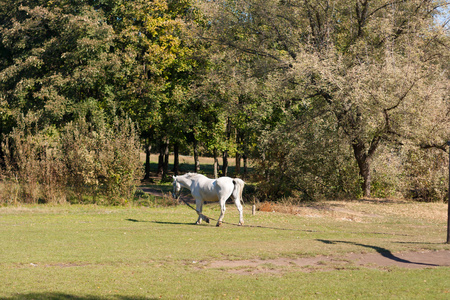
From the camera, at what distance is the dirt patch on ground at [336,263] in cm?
1240

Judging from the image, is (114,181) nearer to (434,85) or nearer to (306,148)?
(306,148)

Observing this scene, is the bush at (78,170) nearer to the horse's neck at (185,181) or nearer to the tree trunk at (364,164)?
the horse's neck at (185,181)

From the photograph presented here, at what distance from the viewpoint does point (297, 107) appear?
35.6 meters

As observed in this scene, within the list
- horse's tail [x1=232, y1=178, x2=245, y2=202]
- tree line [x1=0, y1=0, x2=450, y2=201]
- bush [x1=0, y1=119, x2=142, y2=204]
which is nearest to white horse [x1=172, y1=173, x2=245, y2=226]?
horse's tail [x1=232, y1=178, x2=245, y2=202]

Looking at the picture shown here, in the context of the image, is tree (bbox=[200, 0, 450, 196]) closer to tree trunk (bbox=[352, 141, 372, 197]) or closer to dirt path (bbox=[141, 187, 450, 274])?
tree trunk (bbox=[352, 141, 372, 197])

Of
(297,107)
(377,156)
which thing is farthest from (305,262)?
(297,107)

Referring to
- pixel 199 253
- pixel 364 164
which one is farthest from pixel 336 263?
pixel 364 164

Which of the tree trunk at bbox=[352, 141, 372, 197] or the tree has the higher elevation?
the tree

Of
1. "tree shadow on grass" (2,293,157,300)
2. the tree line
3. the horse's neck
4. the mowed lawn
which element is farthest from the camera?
the tree line

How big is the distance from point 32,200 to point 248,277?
19770mm

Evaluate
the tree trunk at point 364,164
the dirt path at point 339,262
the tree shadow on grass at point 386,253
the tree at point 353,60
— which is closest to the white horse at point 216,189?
the tree shadow on grass at point 386,253

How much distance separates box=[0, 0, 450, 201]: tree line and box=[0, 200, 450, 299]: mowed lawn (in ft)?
18.1

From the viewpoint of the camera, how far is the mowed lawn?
10000mm

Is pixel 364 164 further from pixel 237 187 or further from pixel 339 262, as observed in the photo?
pixel 339 262
